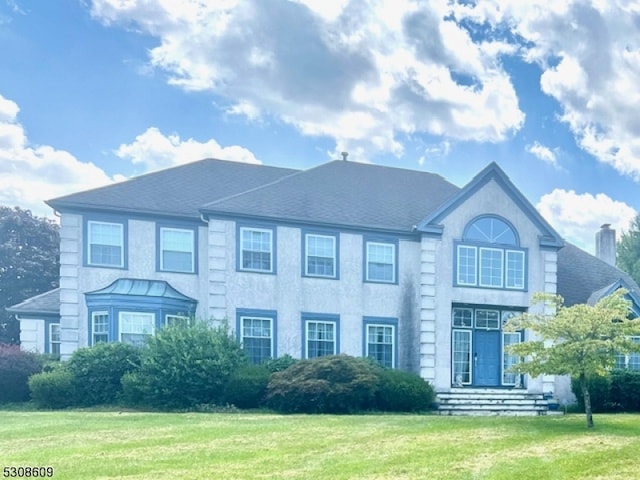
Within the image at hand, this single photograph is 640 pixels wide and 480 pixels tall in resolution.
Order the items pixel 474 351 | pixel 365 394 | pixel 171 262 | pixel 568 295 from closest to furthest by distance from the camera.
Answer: pixel 365 394 < pixel 171 262 < pixel 474 351 < pixel 568 295

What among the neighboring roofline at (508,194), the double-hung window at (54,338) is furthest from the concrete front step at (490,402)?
the double-hung window at (54,338)

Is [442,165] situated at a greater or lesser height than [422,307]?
greater

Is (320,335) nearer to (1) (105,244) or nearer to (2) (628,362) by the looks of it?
(1) (105,244)

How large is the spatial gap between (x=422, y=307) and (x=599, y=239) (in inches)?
500

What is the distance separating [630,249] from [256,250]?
3898 cm

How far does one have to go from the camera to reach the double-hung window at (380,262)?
2303 centimetres

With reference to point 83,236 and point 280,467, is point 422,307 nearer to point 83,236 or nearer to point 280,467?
point 83,236

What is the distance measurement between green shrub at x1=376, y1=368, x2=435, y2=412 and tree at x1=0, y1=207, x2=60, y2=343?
27.1 meters

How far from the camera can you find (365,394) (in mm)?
18328

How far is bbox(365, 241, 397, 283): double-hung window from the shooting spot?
23.0 metres

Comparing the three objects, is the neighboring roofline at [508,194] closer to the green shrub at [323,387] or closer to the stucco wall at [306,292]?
the stucco wall at [306,292]

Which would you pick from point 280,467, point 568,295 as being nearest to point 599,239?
point 568,295

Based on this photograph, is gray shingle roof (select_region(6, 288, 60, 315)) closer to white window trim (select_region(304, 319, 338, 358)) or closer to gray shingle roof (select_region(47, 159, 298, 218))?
gray shingle roof (select_region(47, 159, 298, 218))

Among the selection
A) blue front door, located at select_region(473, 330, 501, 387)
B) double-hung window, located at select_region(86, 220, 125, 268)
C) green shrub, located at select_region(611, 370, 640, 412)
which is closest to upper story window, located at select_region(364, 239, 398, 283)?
blue front door, located at select_region(473, 330, 501, 387)
